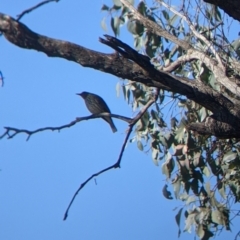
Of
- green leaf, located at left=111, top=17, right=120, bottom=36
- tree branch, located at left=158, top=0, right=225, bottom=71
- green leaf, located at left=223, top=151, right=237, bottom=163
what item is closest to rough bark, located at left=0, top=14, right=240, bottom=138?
tree branch, located at left=158, top=0, right=225, bottom=71

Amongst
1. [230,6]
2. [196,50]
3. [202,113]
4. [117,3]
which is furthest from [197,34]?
[230,6]

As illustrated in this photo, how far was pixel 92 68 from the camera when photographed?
3387 mm

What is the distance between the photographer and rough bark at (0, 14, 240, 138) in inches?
123

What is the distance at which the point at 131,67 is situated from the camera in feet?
11.3

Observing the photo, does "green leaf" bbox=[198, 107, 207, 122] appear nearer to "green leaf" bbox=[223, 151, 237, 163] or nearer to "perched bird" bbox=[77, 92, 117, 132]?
"green leaf" bbox=[223, 151, 237, 163]

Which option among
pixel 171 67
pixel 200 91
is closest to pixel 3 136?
pixel 200 91

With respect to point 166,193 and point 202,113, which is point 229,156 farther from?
point 166,193

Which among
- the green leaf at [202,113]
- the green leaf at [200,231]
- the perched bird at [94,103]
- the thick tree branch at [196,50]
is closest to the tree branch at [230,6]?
the thick tree branch at [196,50]

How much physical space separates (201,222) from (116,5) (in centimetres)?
157

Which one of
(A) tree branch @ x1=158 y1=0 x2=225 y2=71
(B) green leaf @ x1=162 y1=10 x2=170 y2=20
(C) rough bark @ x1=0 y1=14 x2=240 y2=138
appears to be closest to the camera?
(C) rough bark @ x1=0 y1=14 x2=240 y2=138

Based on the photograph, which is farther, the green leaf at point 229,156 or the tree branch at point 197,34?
the green leaf at point 229,156

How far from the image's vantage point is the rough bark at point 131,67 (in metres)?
3.14

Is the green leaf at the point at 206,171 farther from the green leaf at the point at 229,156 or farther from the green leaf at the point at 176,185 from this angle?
the green leaf at the point at 229,156

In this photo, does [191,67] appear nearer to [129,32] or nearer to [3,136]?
[129,32]
